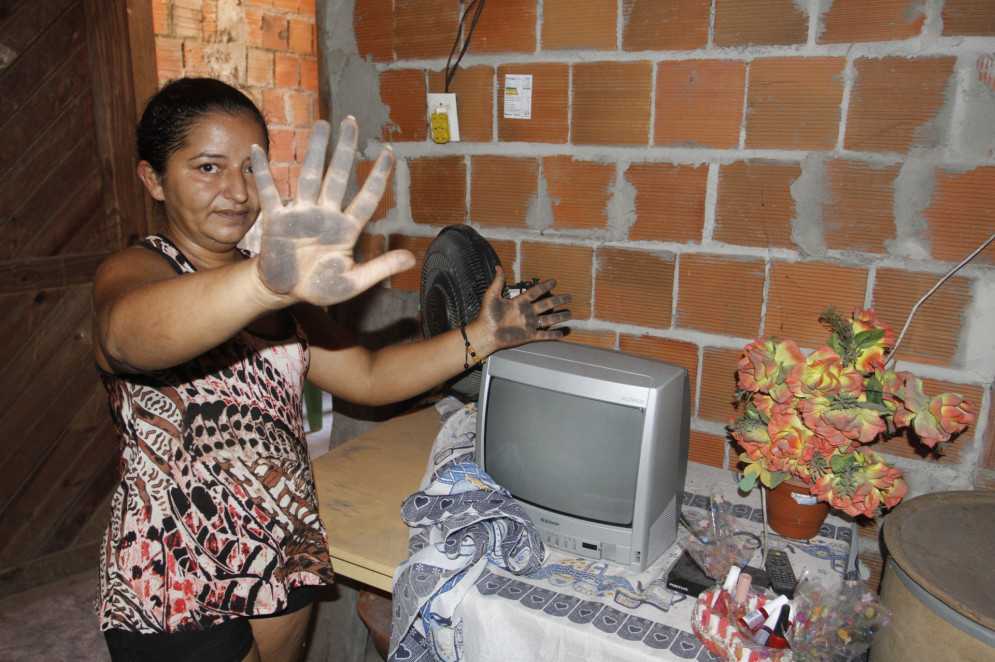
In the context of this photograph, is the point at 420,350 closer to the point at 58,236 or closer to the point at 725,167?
the point at 725,167

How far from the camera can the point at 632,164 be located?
1613 mm

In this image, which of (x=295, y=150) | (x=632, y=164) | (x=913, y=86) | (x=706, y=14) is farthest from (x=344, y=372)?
(x=295, y=150)

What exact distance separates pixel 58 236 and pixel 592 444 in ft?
6.99

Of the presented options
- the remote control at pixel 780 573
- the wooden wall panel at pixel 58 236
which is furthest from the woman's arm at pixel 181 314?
the wooden wall panel at pixel 58 236

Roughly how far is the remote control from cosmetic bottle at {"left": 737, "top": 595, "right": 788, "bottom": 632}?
10 centimetres

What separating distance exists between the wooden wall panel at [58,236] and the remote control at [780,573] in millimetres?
2415

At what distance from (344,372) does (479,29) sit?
0.99 metres

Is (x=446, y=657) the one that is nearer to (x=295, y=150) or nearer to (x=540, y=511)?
(x=540, y=511)

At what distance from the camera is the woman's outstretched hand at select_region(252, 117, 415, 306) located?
801 millimetres

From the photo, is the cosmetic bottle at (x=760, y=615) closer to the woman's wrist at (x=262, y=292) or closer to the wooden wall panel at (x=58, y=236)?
the woman's wrist at (x=262, y=292)

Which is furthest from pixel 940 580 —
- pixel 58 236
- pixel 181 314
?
pixel 58 236

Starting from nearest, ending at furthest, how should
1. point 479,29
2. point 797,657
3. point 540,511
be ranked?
point 797,657, point 540,511, point 479,29

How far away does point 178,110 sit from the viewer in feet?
3.67

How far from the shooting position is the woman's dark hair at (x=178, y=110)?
111cm
